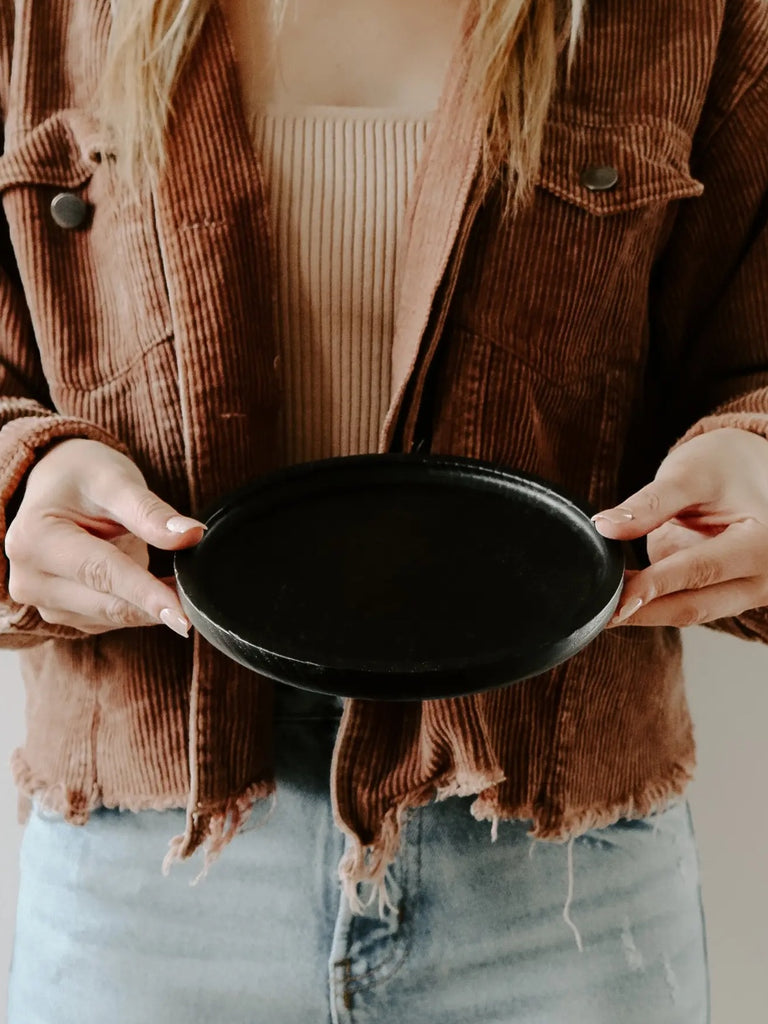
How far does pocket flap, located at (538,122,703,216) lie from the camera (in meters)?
0.59

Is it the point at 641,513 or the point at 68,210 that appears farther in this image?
the point at 68,210

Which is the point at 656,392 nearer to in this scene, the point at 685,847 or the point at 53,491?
the point at 685,847

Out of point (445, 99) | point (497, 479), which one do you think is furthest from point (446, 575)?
point (445, 99)

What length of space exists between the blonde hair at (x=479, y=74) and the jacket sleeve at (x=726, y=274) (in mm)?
135

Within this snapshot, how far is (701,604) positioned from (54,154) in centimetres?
48

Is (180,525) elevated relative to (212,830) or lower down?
elevated

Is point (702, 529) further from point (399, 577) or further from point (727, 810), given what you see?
point (727, 810)

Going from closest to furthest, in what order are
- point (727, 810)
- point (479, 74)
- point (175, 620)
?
point (175, 620)
point (479, 74)
point (727, 810)

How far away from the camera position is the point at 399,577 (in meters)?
0.49

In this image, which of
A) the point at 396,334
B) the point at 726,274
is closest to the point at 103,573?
the point at 396,334

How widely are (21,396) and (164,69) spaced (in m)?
0.23

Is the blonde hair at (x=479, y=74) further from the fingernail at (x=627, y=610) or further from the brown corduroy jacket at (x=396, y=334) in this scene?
the fingernail at (x=627, y=610)

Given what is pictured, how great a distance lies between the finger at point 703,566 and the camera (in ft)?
1.56

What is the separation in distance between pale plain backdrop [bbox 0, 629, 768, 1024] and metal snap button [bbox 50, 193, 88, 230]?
0.47m
